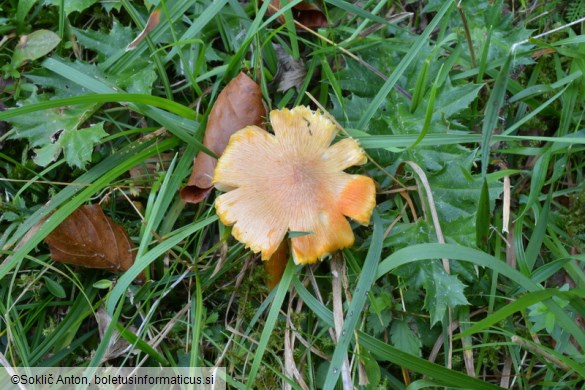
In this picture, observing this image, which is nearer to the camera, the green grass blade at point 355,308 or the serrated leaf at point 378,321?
Result: the green grass blade at point 355,308

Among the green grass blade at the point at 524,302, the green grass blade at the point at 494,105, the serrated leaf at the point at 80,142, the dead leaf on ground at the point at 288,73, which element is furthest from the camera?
the dead leaf on ground at the point at 288,73

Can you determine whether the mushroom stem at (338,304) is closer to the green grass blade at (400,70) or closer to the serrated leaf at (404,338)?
the serrated leaf at (404,338)

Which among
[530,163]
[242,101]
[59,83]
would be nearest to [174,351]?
[242,101]

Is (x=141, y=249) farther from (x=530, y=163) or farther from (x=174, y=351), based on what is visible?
(x=530, y=163)

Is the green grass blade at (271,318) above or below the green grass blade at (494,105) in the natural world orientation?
below

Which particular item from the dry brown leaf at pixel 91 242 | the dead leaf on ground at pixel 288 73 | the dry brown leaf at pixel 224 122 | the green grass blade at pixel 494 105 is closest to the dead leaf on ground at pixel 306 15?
the dead leaf on ground at pixel 288 73

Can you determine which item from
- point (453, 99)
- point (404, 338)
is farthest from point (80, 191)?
point (453, 99)

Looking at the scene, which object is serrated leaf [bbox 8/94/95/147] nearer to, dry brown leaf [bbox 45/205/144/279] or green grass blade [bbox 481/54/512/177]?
dry brown leaf [bbox 45/205/144/279]
